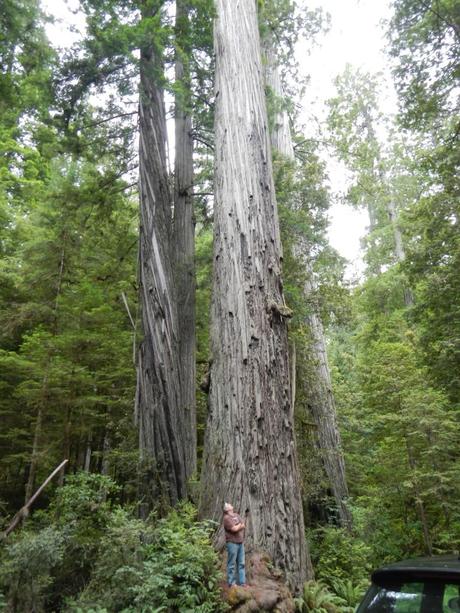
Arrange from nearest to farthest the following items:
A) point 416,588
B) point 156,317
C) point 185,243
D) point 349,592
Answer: point 416,588, point 349,592, point 156,317, point 185,243

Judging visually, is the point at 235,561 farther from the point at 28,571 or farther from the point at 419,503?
the point at 419,503

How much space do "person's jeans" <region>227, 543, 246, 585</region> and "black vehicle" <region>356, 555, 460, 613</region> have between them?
138cm

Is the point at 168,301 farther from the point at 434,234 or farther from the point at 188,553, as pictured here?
the point at 434,234

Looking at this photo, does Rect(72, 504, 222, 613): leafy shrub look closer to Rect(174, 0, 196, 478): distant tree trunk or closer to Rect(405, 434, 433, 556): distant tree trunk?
Rect(174, 0, 196, 478): distant tree trunk

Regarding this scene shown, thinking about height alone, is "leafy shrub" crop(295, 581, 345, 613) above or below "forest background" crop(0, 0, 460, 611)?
below

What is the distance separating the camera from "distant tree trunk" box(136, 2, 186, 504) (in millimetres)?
6168

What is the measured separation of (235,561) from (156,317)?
4133 mm

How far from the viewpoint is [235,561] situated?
3598mm

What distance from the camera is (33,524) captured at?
613 centimetres

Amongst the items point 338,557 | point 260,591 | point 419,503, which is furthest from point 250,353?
point 419,503

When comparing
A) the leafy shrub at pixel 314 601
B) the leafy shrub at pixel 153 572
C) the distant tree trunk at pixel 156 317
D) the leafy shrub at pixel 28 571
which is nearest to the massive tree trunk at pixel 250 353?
the leafy shrub at pixel 314 601

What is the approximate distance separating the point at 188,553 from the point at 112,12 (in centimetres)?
841

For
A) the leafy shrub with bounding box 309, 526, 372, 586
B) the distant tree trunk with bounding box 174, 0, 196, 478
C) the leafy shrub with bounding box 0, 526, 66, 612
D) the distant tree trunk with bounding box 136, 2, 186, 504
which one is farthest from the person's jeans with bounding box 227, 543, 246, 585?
the distant tree trunk with bounding box 174, 0, 196, 478

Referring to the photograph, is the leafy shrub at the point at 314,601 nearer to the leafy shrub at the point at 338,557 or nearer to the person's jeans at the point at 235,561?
the person's jeans at the point at 235,561
